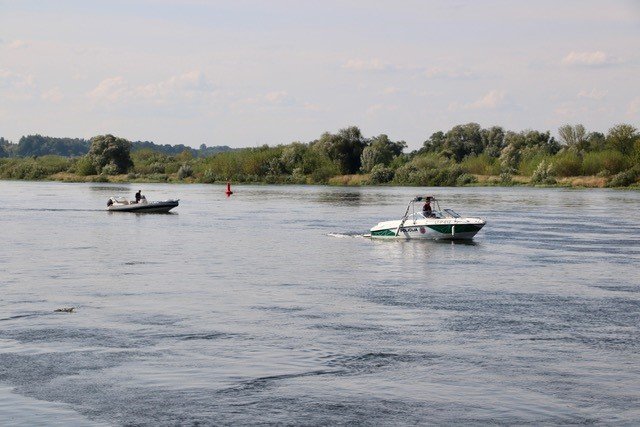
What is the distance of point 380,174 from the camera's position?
575ft

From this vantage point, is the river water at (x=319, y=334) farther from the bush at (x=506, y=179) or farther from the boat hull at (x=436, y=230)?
the bush at (x=506, y=179)

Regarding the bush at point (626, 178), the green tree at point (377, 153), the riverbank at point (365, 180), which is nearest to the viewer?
the bush at point (626, 178)

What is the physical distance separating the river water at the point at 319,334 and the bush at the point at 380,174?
125066 millimetres

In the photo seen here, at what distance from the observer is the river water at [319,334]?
17562 millimetres

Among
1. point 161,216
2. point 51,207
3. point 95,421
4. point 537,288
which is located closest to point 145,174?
point 51,207

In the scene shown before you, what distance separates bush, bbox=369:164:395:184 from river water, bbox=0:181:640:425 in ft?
410

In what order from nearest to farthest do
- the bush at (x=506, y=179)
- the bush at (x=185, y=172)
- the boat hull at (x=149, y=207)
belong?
the boat hull at (x=149, y=207) < the bush at (x=506, y=179) < the bush at (x=185, y=172)

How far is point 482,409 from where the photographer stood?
57.0 feet

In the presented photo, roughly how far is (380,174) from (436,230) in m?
123

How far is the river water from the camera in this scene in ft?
57.6

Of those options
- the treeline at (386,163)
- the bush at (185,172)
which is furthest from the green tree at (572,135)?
the bush at (185,172)

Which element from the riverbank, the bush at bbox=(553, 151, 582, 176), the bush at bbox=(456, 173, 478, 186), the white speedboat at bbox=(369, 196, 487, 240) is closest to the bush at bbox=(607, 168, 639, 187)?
the riverbank

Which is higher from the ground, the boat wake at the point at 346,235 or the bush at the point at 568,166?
the bush at the point at 568,166

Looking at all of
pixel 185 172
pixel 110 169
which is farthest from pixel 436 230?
pixel 110 169
